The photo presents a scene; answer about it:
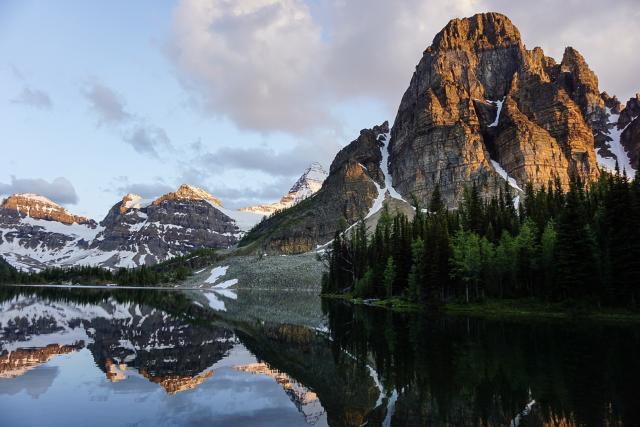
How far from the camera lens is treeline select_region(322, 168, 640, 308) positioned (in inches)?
2323

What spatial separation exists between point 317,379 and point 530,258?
58240 mm

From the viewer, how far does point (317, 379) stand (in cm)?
2202

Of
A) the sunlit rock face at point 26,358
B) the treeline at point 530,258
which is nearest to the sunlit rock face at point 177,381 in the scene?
the sunlit rock face at point 26,358

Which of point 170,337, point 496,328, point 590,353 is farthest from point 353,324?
point 590,353

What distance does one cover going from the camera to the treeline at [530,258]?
194 ft

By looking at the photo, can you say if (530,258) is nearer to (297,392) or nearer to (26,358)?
(297,392)

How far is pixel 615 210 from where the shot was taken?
6141cm

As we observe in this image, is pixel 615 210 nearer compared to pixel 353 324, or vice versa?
pixel 353 324

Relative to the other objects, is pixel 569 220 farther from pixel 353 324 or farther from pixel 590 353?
pixel 590 353

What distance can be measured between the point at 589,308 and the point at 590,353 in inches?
1364

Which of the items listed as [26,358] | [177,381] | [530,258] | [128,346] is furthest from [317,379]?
[530,258]

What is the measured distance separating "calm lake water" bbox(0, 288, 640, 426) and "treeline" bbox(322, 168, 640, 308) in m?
22.8

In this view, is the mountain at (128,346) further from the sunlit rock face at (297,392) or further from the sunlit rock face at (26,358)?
the sunlit rock face at (297,392)

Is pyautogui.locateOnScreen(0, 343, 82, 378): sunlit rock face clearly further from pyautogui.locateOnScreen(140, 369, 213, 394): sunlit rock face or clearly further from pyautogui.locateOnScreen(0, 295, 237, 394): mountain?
pyautogui.locateOnScreen(140, 369, 213, 394): sunlit rock face
